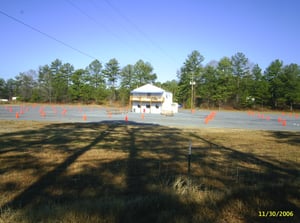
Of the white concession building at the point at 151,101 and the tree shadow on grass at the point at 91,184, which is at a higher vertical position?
the white concession building at the point at 151,101

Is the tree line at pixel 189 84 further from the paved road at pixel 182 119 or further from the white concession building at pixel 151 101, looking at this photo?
the paved road at pixel 182 119

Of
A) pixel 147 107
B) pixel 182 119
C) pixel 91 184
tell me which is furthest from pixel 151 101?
pixel 91 184

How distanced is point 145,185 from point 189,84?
65.1 meters

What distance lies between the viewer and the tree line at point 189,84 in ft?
195

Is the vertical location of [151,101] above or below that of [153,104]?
above

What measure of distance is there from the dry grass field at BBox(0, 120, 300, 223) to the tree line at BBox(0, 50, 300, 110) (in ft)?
148

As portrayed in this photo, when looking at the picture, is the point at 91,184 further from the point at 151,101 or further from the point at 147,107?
the point at 147,107

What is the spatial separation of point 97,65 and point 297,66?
6518 centimetres

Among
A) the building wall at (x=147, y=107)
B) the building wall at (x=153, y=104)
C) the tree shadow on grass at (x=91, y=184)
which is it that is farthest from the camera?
the building wall at (x=147, y=107)

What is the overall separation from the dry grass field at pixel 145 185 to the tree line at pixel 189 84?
148 feet

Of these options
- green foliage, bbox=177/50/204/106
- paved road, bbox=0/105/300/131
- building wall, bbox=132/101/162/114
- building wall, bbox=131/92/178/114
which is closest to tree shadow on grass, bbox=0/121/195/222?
paved road, bbox=0/105/300/131

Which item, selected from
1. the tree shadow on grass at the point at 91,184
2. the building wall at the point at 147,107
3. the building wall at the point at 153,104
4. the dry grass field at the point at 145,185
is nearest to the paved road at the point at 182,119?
the building wall at the point at 153,104

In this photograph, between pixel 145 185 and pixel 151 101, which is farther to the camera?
pixel 151 101

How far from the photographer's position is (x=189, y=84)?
67.7 meters
